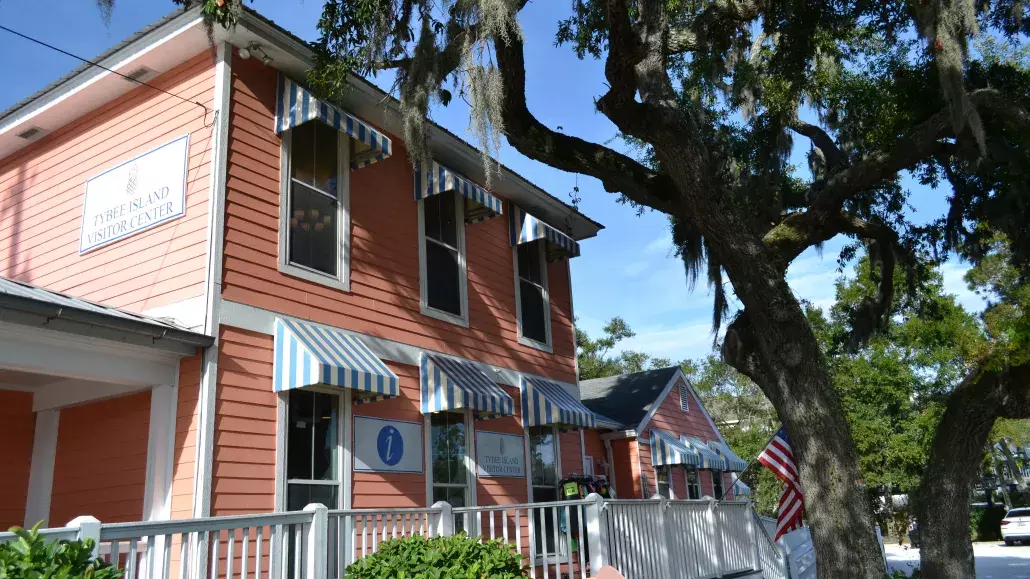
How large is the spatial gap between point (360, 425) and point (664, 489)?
9.74 metres

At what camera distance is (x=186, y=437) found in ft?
23.1

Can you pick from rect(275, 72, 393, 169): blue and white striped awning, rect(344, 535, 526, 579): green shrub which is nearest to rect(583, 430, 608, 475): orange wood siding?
rect(275, 72, 393, 169): blue and white striped awning

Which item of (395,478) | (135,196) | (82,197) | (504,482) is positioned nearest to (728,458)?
(504,482)

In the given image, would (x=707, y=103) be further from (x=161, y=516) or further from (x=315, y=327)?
(x=161, y=516)

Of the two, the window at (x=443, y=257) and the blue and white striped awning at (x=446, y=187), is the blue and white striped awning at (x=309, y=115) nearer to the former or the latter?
the blue and white striped awning at (x=446, y=187)

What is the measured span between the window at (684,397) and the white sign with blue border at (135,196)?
43.9 feet

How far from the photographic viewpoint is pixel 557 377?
12.8 metres

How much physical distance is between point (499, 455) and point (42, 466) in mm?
5201

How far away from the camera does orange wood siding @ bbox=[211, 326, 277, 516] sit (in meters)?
7.06

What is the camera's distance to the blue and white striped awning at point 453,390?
934 centimetres

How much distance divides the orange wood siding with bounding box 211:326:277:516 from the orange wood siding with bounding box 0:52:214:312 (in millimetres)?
702

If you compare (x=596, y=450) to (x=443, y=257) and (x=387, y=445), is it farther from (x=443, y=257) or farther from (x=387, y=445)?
(x=387, y=445)

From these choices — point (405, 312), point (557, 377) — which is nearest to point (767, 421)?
point (557, 377)

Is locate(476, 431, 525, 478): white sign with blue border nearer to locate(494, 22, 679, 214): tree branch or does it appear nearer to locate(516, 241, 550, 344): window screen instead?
locate(516, 241, 550, 344): window screen
